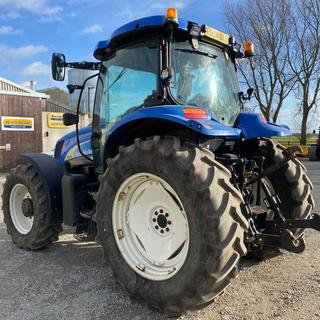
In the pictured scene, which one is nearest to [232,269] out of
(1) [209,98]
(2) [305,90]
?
(1) [209,98]

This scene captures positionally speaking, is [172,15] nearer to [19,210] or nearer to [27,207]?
[27,207]

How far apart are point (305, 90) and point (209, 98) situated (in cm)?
2471

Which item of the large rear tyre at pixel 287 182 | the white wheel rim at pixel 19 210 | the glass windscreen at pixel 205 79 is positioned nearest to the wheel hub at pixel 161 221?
the glass windscreen at pixel 205 79

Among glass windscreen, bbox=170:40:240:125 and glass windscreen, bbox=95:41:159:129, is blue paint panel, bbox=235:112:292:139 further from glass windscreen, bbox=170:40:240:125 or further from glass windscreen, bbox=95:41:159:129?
glass windscreen, bbox=95:41:159:129

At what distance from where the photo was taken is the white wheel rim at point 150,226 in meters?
3.44

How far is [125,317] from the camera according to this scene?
3350 mm

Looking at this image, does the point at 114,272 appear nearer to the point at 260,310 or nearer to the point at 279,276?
the point at 260,310

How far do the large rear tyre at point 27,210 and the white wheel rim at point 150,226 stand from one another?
1.66 meters

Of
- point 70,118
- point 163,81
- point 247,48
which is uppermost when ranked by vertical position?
point 247,48

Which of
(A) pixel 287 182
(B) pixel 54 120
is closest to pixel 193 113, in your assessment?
(A) pixel 287 182

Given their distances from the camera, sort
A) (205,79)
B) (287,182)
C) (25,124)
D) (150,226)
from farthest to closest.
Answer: (25,124), (287,182), (205,79), (150,226)

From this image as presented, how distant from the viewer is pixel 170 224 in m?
3.54

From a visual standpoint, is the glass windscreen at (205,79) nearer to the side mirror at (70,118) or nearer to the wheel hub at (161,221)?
the wheel hub at (161,221)

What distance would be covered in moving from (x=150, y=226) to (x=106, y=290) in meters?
0.80
